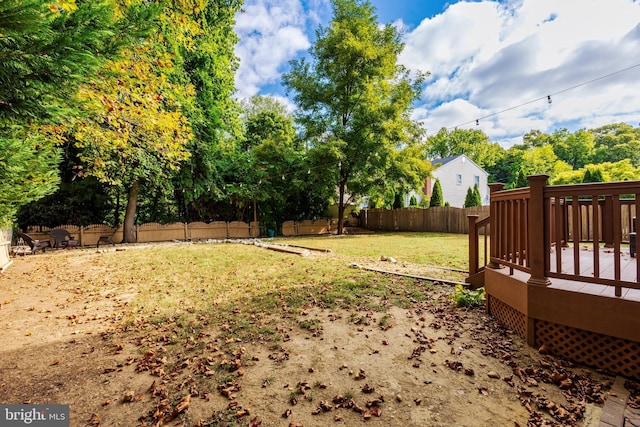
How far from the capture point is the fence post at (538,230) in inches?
105

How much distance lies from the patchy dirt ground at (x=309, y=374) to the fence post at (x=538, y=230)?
28.6 inches

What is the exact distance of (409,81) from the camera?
15.7 meters

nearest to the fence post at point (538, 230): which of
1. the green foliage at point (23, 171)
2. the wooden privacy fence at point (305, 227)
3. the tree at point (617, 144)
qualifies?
the green foliage at point (23, 171)

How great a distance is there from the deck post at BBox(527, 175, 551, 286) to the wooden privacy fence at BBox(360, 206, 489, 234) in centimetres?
1339

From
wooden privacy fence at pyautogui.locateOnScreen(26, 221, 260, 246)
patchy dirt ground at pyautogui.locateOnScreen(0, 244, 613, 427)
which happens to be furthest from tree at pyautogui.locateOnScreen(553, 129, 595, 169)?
patchy dirt ground at pyautogui.locateOnScreen(0, 244, 613, 427)

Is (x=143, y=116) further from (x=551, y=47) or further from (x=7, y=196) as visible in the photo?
(x=551, y=47)

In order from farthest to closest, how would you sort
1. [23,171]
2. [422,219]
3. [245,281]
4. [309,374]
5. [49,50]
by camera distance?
[422,219] < [23,171] < [245,281] < [309,374] < [49,50]

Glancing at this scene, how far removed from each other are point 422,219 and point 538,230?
15766 mm

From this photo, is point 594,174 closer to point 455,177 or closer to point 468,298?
point 455,177

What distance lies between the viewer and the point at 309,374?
7.79ft

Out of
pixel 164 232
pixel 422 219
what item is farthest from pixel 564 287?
pixel 422 219

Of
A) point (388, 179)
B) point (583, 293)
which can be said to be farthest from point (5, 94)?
point (388, 179)

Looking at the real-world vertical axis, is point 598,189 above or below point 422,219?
above

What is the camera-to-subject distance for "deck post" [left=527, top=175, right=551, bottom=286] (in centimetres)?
266
